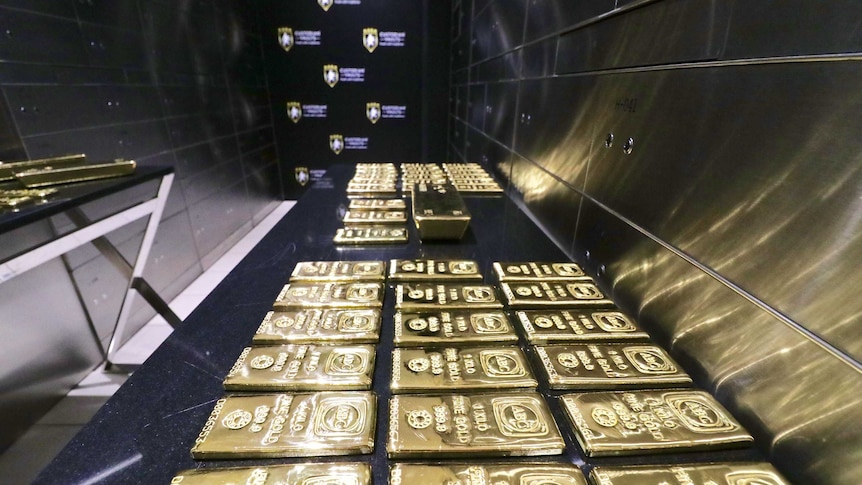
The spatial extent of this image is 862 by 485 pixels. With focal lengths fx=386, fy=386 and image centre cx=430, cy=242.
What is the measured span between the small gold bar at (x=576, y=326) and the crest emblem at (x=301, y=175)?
5079mm

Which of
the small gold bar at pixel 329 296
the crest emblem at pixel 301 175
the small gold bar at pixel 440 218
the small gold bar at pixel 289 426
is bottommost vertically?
the crest emblem at pixel 301 175

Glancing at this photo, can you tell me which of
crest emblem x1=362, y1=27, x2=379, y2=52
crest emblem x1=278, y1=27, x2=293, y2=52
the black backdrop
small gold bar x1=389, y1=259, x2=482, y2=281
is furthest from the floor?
crest emblem x1=362, y1=27, x2=379, y2=52

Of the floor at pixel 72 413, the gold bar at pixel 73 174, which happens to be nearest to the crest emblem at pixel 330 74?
the floor at pixel 72 413

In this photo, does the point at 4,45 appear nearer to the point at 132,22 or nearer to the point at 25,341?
the point at 132,22

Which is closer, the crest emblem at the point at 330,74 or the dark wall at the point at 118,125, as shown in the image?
the dark wall at the point at 118,125

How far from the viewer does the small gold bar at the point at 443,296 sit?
0.95 m

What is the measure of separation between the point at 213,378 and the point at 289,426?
0.77ft

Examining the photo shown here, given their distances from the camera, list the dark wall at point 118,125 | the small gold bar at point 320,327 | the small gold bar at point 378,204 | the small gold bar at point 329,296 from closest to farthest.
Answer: the small gold bar at point 320,327 → the small gold bar at point 329,296 → the small gold bar at point 378,204 → the dark wall at point 118,125

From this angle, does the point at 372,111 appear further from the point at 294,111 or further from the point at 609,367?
the point at 609,367

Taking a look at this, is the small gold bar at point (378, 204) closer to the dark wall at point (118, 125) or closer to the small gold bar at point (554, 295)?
the small gold bar at point (554, 295)

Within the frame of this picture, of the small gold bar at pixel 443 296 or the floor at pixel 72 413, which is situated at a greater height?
the small gold bar at pixel 443 296

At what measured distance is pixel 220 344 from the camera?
0.84 m

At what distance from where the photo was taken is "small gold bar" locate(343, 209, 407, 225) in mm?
1512

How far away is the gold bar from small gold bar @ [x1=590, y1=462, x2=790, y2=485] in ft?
6.38
